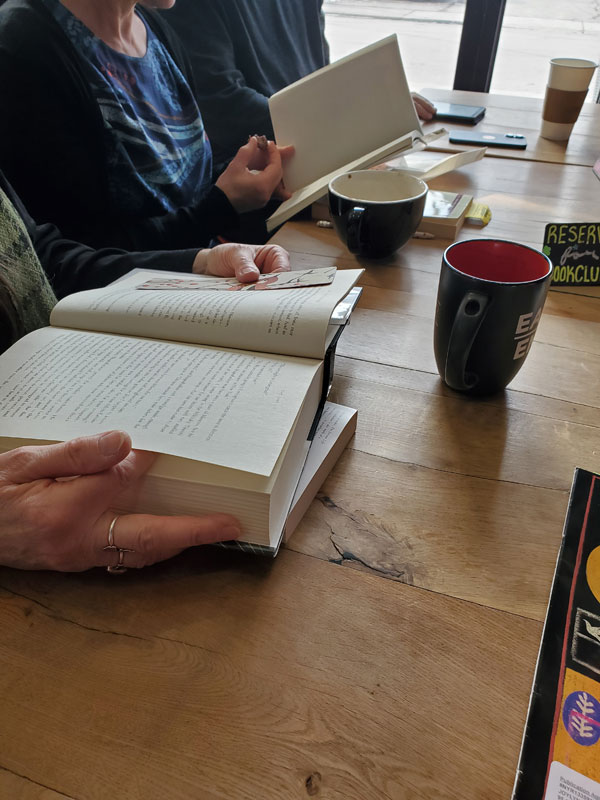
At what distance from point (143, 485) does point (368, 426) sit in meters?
0.22

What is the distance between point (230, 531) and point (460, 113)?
1334 mm

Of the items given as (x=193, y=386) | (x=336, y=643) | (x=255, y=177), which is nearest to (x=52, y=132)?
(x=255, y=177)

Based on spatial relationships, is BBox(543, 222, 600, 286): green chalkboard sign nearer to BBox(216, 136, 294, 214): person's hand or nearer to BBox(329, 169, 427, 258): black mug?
BBox(329, 169, 427, 258): black mug

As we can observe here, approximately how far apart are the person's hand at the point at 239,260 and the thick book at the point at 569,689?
47 centimetres

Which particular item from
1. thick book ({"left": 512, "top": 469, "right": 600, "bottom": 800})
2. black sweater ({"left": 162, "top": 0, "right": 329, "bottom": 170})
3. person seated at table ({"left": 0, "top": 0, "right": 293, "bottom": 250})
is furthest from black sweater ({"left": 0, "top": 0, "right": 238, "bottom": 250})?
thick book ({"left": 512, "top": 469, "right": 600, "bottom": 800})

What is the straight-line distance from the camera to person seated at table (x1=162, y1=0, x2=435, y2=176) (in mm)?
1383

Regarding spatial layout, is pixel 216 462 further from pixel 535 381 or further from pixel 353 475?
pixel 535 381

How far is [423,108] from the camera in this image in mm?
1399

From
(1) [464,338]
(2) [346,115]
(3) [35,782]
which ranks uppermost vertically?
(2) [346,115]

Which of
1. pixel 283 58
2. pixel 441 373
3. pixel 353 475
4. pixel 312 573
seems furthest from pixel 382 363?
pixel 283 58

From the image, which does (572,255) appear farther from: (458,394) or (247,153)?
(247,153)

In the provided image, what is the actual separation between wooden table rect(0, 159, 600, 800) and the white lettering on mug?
2.4 inches

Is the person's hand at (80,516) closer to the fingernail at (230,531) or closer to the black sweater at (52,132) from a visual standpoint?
the fingernail at (230,531)

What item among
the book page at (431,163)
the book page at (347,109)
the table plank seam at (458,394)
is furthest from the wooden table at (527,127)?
the table plank seam at (458,394)
